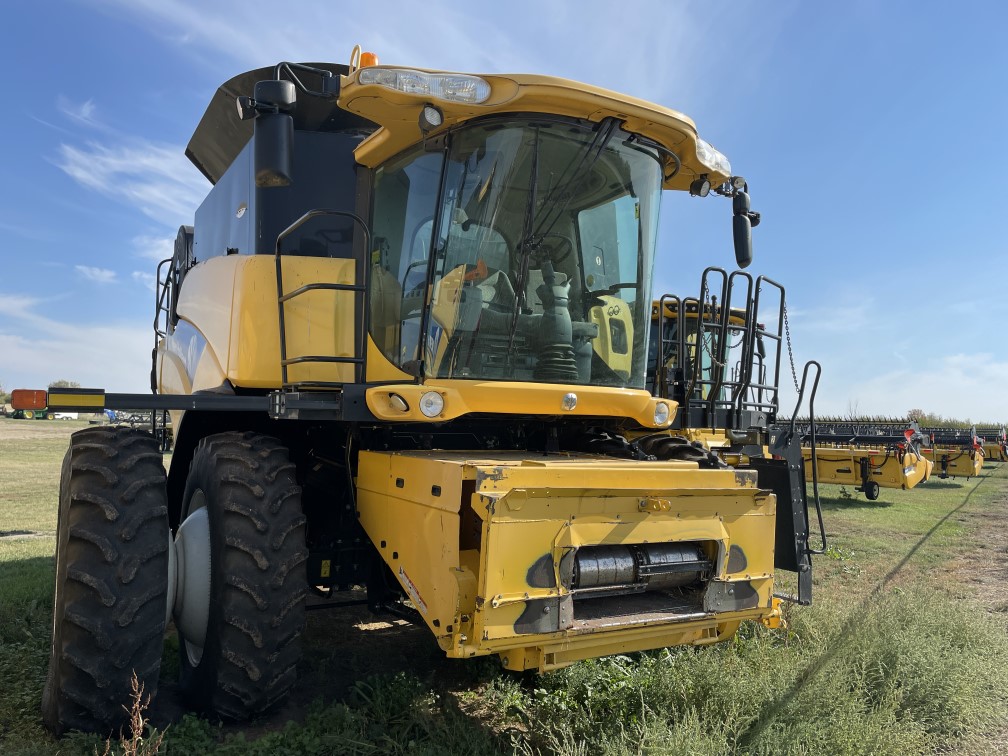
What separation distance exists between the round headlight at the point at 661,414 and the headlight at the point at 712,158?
53.6 inches

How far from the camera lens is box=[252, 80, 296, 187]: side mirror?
322 cm

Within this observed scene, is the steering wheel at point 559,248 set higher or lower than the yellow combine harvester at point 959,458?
higher

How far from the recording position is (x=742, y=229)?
4.48 meters

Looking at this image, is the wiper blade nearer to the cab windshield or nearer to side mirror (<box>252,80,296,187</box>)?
the cab windshield

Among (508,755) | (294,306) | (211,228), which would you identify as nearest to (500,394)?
(294,306)

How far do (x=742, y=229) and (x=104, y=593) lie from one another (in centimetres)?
387

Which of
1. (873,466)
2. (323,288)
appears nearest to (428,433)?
(323,288)

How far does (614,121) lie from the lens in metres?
3.52

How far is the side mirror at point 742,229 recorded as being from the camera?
4484 millimetres

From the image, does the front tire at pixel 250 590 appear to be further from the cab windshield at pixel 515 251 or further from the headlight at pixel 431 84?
the headlight at pixel 431 84

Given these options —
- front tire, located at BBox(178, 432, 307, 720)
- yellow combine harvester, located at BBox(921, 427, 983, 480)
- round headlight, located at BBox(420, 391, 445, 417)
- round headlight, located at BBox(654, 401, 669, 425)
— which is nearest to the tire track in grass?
round headlight, located at BBox(654, 401, 669, 425)

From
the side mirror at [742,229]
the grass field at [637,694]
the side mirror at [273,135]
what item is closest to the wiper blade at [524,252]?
the side mirror at [273,135]

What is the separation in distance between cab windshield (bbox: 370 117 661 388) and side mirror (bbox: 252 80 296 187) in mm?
682

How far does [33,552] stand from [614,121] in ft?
22.6
